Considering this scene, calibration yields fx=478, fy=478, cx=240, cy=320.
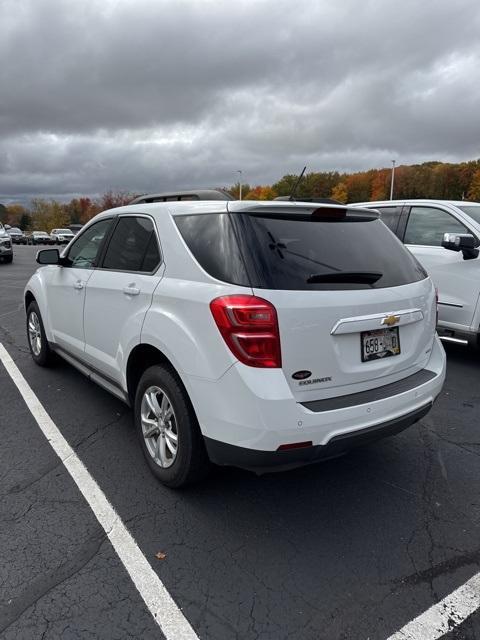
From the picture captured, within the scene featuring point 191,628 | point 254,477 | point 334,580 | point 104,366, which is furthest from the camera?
point 104,366

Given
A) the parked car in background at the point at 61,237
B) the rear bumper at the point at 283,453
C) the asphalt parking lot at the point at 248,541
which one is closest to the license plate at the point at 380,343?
the rear bumper at the point at 283,453

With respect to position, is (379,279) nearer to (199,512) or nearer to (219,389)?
(219,389)

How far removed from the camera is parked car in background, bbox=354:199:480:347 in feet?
17.8

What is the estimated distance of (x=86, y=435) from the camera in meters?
3.74

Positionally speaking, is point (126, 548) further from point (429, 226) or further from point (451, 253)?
point (429, 226)

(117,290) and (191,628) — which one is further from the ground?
(117,290)

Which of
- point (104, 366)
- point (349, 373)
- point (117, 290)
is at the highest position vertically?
point (117, 290)

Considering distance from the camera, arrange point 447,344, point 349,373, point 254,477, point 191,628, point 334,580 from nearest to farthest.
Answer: point 191,628, point 334,580, point 349,373, point 254,477, point 447,344

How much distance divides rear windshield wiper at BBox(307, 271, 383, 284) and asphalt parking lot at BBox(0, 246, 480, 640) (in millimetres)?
1366

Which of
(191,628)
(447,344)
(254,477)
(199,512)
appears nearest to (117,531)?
(199,512)

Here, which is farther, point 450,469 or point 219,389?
point 450,469

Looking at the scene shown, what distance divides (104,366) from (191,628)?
2044 mm

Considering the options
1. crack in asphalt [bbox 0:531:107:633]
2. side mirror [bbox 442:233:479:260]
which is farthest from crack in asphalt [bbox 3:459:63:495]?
side mirror [bbox 442:233:479:260]

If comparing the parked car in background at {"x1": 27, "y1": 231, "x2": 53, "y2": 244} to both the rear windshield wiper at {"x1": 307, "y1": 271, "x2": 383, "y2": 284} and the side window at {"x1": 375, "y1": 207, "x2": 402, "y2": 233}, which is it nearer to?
the side window at {"x1": 375, "y1": 207, "x2": 402, "y2": 233}
